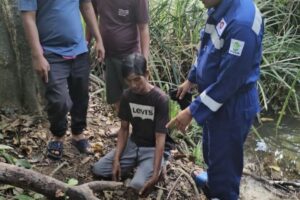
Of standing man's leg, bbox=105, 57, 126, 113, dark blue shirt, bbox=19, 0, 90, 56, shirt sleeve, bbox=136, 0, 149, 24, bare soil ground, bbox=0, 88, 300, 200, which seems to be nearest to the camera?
dark blue shirt, bbox=19, 0, 90, 56

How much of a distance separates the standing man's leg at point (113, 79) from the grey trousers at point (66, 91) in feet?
1.72

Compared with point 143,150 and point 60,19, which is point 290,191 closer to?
point 143,150

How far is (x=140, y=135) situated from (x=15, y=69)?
1.11m

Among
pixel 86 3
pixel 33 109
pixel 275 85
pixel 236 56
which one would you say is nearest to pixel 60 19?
pixel 86 3

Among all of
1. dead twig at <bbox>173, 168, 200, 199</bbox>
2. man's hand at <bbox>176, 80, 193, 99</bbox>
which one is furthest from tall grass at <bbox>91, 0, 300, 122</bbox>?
man's hand at <bbox>176, 80, 193, 99</bbox>

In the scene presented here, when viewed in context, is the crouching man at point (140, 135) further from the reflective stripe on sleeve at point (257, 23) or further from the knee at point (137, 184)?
the reflective stripe on sleeve at point (257, 23)

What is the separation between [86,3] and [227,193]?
167 cm

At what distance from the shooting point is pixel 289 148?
516 cm

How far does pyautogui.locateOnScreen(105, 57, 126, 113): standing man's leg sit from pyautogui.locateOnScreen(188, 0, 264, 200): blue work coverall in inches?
Answer: 45.4

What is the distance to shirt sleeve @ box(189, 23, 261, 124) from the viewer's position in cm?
250

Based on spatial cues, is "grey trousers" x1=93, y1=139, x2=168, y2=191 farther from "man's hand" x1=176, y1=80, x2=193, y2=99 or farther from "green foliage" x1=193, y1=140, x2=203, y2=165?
"green foliage" x1=193, y1=140, x2=203, y2=165

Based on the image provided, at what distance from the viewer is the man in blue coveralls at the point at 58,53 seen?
3.03 meters

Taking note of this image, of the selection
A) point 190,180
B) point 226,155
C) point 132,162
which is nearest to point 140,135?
point 132,162

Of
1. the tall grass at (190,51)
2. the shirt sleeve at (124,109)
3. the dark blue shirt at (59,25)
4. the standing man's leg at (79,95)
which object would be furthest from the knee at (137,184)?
the tall grass at (190,51)
